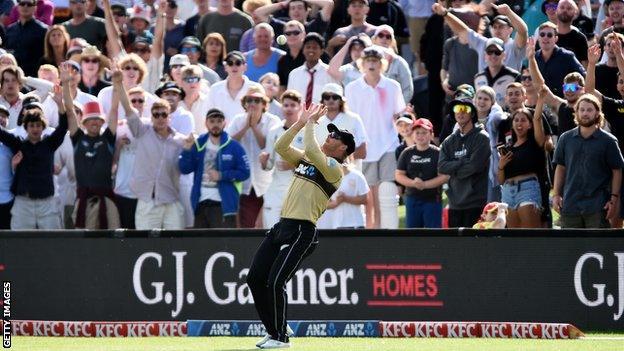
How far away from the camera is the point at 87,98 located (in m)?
18.9

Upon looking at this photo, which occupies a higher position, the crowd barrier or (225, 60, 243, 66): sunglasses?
(225, 60, 243, 66): sunglasses

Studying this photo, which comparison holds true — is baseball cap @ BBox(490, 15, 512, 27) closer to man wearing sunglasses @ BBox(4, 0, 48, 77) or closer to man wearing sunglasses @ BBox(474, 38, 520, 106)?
man wearing sunglasses @ BBox(474, 38, 520, 106)

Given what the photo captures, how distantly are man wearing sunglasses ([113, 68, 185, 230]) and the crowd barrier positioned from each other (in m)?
2.50

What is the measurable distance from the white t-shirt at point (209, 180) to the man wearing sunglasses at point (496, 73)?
11.6 feet

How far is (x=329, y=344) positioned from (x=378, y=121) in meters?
5.57

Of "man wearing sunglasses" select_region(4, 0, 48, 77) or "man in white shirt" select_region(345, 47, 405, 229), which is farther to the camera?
"man wearing sunglasses" select_region(4, 0, 48, 77)

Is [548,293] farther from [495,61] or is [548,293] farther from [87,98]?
[87,98]

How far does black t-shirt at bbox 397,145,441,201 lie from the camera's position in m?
17.2

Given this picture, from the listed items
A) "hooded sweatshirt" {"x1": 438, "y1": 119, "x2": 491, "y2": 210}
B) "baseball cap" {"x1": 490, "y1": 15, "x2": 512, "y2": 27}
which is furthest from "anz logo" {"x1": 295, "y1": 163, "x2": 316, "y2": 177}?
"baseball cap" {"x1": 490, "y1": 15, "x2": 512, "y2": 27}

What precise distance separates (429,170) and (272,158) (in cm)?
195

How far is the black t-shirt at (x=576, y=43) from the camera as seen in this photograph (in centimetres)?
1883

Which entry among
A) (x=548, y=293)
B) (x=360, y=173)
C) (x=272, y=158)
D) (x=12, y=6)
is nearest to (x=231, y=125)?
(x=272, y=158)

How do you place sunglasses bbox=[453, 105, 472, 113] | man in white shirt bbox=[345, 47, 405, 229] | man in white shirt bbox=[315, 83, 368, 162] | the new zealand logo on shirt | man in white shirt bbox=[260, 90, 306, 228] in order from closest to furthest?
1. the new zealand logo on shirt
2. sunglasses bbox=[453, 105, 472, 113]
3. man in white shirt bbox=[315, 83, 368, 162]
4. man in white shirt bbox=[260, 90, 306, 228]
5. man in white shirt bbox=[345, 47, 405, 229]

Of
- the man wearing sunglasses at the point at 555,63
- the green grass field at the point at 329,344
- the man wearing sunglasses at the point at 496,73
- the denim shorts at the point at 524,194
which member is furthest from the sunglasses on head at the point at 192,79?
the green grass field at the point at 329,344
